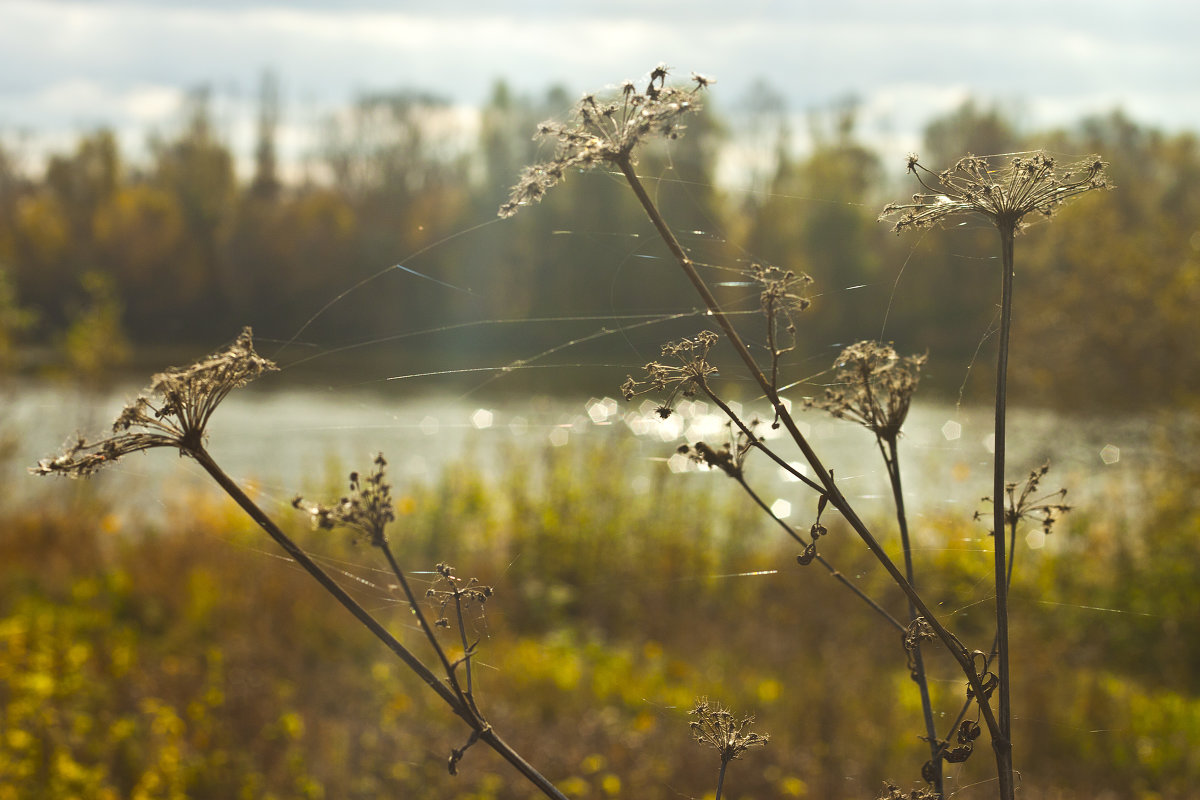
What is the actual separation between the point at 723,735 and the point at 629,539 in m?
7.94

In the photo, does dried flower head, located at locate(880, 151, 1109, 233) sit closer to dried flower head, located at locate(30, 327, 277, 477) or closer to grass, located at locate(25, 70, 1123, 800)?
grass, located at locate(25, 70, 1123, 800)

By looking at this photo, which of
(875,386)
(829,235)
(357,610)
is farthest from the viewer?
(829,235)

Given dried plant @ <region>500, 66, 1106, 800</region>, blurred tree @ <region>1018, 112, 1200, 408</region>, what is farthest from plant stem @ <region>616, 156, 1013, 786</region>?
blurred tree @ <region>1018, 112, 1200, 408</region>

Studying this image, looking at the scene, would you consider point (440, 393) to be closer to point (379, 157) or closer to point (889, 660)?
point (379, 157)

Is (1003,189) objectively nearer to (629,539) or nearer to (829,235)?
(829,235)

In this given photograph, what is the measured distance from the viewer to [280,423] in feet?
57.2

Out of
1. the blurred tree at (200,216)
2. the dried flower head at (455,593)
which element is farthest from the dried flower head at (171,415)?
the blurred tree at (200,216)

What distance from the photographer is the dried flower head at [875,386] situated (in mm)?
986

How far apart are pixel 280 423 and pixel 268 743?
1363 cm

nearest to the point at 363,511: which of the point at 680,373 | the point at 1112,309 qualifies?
the point at 680,373

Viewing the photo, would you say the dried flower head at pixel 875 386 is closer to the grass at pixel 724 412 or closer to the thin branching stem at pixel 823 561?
the grass at pixel 724 412

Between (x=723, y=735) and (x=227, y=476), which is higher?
(x=227, y=476)

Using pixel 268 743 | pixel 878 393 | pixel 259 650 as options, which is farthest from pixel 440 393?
pixel 878 393

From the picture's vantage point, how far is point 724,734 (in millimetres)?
940
